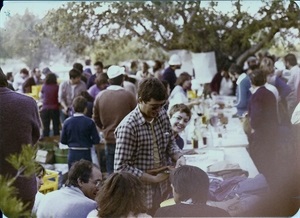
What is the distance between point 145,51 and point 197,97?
52 centimetres

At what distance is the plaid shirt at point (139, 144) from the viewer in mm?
3127

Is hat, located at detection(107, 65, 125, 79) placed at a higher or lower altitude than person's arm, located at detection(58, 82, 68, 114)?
higher

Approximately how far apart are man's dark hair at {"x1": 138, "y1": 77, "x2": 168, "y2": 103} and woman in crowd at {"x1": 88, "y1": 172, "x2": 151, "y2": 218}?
402mm

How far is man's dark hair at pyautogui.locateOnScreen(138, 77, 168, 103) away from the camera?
120 inches

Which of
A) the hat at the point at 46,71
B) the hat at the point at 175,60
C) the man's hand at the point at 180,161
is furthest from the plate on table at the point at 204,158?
the hat at the point at 46,71

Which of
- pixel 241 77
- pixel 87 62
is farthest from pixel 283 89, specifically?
pixel 87 62

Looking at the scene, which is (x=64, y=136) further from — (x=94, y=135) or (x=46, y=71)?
(x=46, y=71)

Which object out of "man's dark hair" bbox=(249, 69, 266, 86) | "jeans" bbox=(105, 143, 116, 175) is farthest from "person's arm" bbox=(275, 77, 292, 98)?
"jeans" bbox=(105, 143, 116, 175)

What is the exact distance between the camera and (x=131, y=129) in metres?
3.12

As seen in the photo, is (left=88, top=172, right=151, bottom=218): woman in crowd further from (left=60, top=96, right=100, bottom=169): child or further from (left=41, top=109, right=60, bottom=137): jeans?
(left=41, top=109, right=60, bottom=137): jeans

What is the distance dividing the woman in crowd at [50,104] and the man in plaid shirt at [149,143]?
3.35 feet

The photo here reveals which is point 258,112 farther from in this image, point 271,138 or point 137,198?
point 137,198

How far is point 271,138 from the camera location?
401cm

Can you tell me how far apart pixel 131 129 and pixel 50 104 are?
4.71 ft
